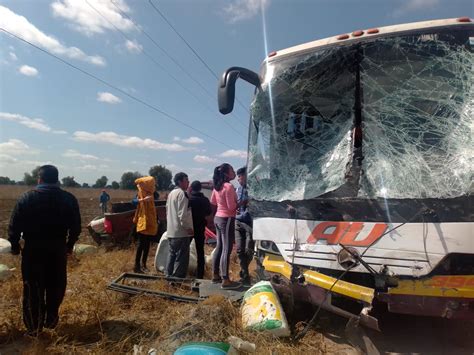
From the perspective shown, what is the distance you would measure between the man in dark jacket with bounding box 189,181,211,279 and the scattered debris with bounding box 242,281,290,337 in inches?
79.5

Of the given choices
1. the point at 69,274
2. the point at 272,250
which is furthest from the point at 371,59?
the point at 69,274

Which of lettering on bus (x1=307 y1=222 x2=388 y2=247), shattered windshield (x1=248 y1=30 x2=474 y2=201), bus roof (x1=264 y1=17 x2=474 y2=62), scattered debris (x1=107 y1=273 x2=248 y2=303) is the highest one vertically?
bus roof (x1=264 y1=17 x2=474 y2=62)

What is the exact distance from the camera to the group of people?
192 inches

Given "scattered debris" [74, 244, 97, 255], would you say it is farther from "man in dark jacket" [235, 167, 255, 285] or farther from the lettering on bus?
the lettering on bus

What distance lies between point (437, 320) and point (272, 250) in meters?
2.19

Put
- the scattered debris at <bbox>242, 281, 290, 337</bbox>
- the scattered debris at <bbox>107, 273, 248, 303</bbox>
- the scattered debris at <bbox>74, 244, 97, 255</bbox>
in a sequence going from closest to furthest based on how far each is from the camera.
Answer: the scattered debris at <bbox>242, 281, 290, 337</bbox>
the scattered debris at <bbox>107, 273, 248, 303</bbox>
the scattered debris at <bbox>74, 244, 97, 255</bbox>

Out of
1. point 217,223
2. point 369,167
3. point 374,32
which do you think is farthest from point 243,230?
point 374,32

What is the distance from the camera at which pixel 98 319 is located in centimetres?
388

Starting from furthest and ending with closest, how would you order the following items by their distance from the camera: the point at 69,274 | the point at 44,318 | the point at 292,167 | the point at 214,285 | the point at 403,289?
the point at 69,274
the point at 214,285
the point at 292,167
the point at 44,318
the point at 403,289

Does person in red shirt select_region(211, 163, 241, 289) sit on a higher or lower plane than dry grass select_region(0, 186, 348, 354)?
higher

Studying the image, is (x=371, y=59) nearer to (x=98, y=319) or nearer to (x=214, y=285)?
(x=214, y=285)

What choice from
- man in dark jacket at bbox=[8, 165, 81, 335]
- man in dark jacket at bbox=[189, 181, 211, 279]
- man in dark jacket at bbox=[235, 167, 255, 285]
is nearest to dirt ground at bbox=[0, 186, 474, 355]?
man in dark jacket at bbox=[8, 165, 81, 335]

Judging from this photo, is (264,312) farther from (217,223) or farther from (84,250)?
(84,250)

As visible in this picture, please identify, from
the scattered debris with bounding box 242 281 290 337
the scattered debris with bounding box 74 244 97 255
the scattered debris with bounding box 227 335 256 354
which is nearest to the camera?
the scattered debris with bounding box 227 335 256 354
